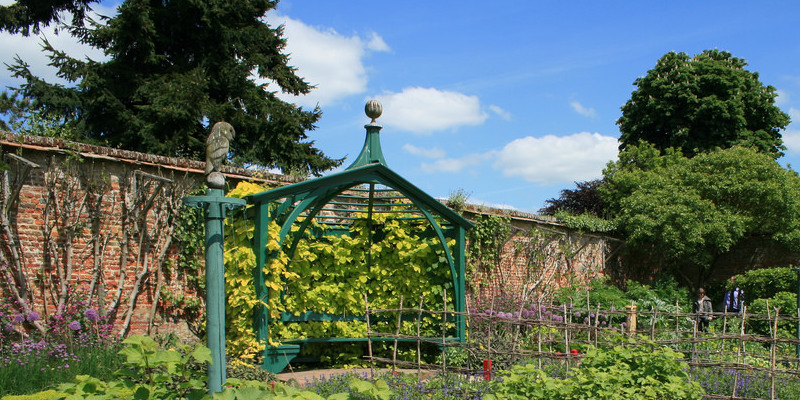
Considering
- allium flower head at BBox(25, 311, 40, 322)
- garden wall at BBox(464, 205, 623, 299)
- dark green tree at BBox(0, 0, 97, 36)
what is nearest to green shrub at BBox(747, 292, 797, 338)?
garden wall at BBox(464, 205, 623, 299)

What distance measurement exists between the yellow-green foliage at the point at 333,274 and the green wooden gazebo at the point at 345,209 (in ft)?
0.32

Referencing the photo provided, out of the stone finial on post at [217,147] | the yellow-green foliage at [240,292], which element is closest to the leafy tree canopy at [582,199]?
the yellow-green foliage at [240,292]

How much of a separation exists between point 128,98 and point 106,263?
7497 millimetres

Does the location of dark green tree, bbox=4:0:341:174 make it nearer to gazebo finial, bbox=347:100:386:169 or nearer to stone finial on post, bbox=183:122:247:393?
gazebo finial, bbox=347:100:386:169

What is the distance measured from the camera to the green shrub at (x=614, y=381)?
430cm

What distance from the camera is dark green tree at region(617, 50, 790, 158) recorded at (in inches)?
780

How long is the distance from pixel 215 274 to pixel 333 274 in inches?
158

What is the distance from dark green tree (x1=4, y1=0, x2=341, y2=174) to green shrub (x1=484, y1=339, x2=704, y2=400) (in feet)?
29.4

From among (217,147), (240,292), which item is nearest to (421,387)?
(240,292)

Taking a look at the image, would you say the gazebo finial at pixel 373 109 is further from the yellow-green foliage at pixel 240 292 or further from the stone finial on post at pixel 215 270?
the stone finial on post at pixel 215 270

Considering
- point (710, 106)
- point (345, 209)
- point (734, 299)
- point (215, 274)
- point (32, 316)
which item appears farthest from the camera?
point (710, 106)

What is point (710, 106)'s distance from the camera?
64.5ft

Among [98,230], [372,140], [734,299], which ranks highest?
[372,140]

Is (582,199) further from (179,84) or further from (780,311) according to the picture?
(179,84)
